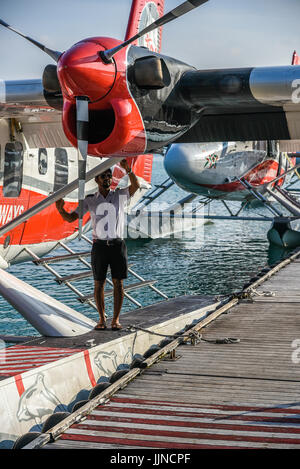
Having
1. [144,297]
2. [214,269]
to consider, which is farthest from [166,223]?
[144,297]

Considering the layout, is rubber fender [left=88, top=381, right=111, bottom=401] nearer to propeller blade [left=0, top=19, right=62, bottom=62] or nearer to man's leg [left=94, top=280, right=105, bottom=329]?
man's leg [left=94, top=280, right=105, bottom=329]

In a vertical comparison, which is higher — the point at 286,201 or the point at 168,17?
the point at 168,17

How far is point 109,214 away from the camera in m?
5.27


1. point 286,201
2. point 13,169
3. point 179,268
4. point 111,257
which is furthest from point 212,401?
point 286,201

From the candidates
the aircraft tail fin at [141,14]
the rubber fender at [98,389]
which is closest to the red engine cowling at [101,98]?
the rubber fender at [98,389]

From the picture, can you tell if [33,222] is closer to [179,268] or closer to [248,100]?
[248,100]

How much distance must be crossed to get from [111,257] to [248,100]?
1822 mm

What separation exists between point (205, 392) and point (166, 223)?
16.9 metres

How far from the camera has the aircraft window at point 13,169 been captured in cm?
707

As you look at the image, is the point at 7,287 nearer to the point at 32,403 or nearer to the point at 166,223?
the point at 32,403

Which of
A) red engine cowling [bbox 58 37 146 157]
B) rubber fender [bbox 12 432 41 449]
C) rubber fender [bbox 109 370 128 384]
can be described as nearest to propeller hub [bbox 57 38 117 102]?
red engine cowling [bbox 58 37 146 157]

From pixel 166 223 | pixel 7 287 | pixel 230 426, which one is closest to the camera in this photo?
pixel 230 426

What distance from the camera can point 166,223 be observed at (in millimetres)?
20844

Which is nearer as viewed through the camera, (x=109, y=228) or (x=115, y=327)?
(x=109, y=228)
